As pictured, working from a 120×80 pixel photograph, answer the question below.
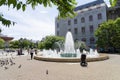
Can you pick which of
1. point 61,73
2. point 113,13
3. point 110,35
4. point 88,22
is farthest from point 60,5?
point 88,22

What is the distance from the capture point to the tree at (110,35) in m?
44.1

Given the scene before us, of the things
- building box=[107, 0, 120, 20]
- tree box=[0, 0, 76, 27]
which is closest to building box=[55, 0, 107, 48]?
building box=[107, 0, 120, 20]

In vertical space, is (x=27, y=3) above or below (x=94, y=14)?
below

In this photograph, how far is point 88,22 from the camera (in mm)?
61094

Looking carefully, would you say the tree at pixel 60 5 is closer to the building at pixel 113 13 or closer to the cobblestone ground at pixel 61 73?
the cobblestone ground at pixel 61 73

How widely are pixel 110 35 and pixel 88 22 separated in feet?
54.8

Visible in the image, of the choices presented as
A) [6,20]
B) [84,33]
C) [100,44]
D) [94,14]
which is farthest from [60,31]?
[6,20]

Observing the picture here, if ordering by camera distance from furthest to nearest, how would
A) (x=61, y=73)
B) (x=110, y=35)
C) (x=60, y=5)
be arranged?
(x=110, y=35) < (x=61, y=73) < (x=60, y=5)

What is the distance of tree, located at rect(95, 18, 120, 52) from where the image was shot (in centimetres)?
4412

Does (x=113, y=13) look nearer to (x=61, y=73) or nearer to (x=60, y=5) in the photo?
(x=61, y=73)

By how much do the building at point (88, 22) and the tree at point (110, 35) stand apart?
1097 cm

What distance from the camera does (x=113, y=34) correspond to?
4500 cm

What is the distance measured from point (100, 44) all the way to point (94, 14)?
626 inches

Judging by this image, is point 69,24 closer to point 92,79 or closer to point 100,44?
point 100,44
